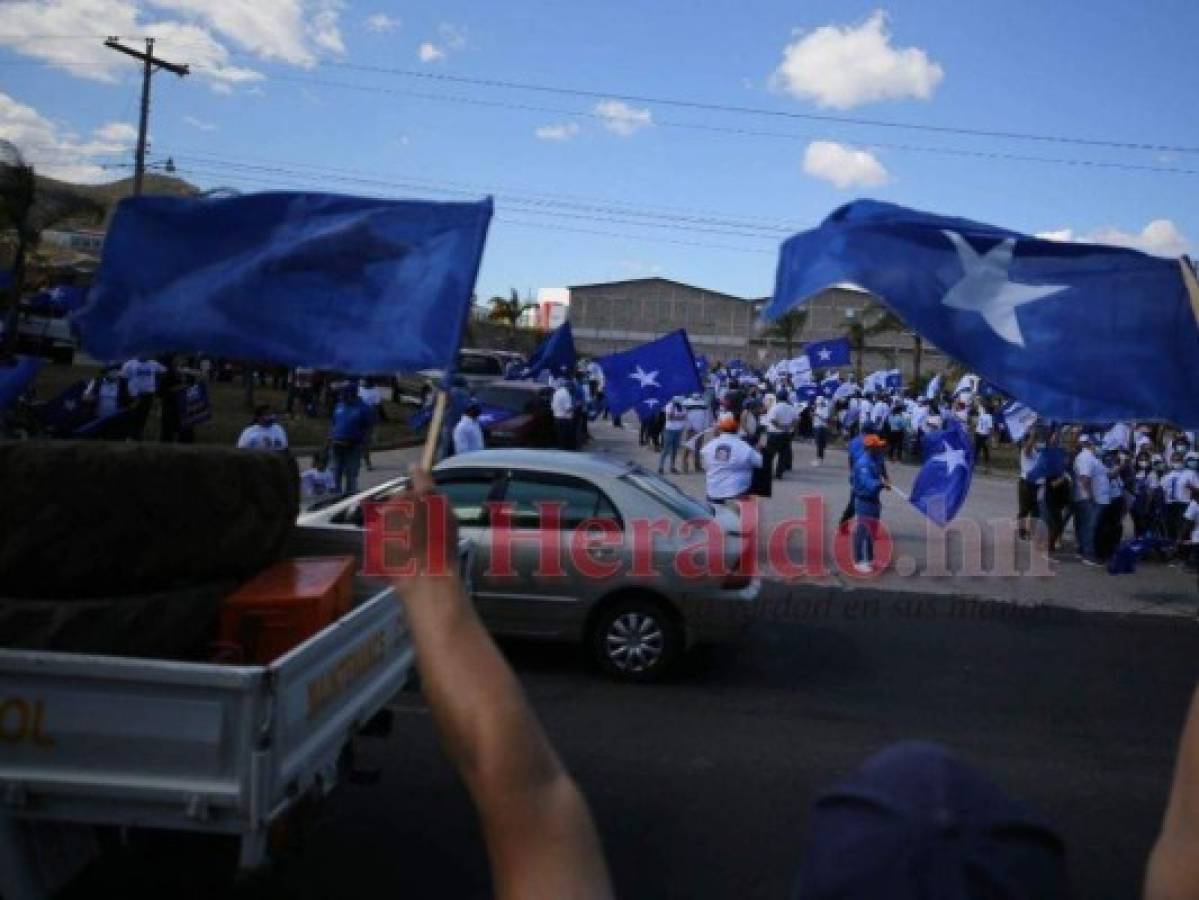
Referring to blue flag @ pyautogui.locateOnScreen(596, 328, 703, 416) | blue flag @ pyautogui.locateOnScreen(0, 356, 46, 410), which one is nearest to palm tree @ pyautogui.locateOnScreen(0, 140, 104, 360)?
blue flag @ pyautogui.locateOnScreen(596, 328, 703, 416)

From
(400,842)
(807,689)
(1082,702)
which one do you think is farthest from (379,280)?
(1082,702)

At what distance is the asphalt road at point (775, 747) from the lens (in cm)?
443

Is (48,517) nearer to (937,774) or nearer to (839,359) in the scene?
(937,774)

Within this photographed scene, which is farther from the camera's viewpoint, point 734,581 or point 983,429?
point 983,429

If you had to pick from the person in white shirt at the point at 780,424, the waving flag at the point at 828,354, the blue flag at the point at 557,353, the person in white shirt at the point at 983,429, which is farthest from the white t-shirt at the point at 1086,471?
the waving flag at the point at 828,354

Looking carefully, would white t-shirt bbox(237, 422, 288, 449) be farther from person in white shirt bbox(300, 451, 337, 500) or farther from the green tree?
the green tree

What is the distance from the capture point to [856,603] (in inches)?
399

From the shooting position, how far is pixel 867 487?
37.1ft

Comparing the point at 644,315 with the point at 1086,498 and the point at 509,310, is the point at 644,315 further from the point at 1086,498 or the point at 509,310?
the point at 1086,498

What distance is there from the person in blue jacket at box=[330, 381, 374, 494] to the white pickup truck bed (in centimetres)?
1066

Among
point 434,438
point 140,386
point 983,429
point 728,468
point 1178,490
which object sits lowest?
point 434,438

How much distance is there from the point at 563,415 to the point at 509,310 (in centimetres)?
4613

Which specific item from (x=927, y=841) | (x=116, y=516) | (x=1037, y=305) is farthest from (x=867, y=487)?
(x=927, y=841)

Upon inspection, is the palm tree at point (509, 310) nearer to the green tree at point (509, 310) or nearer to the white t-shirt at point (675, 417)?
the green tree at point (509, 310)
